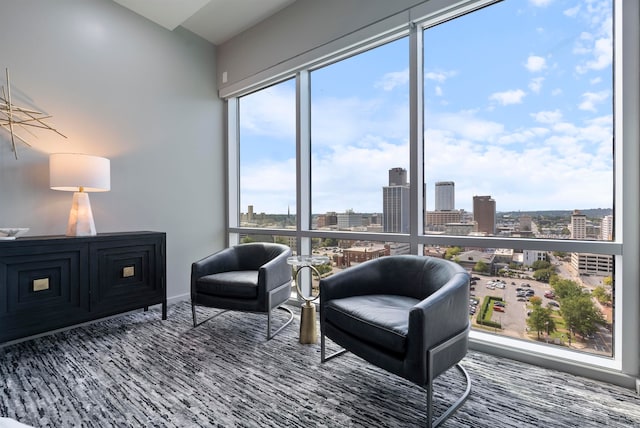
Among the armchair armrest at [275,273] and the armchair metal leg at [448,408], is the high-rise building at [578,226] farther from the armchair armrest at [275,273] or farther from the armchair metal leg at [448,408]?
the armchair armrest at [275,273]

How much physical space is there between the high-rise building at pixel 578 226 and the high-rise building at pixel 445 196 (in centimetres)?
76

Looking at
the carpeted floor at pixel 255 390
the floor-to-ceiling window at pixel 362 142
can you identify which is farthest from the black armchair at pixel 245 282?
the floor-to-ceiling window at pixel 362 142

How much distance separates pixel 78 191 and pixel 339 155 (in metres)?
2.42

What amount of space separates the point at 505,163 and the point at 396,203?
899 millimetres

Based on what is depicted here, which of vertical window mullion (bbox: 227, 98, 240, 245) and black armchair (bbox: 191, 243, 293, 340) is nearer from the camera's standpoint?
black armchair (bbox: 191, 243, 293, 340)

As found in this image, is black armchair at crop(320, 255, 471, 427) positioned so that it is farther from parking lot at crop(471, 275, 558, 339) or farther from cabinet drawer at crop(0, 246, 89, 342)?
cabinet drawer at crop(0, 246, 89, 342)

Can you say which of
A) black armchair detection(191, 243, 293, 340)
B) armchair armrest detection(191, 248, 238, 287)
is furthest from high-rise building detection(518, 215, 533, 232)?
armchair armrest detection(191, 248, 238, 287)

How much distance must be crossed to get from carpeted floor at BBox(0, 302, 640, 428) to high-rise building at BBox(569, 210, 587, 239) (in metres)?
0.90

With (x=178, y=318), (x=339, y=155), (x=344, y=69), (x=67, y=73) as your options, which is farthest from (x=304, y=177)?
(x=67, y=73)

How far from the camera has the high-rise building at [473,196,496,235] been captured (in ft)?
7.56

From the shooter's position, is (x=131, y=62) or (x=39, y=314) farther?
(x=131, y=62)

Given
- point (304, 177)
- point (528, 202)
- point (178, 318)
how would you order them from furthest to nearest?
1. point (304, 177)
2. point (178, 318)
3. point (528, 202)

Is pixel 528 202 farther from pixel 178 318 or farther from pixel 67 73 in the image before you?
pixel 67 73

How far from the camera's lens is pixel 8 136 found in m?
2.43
